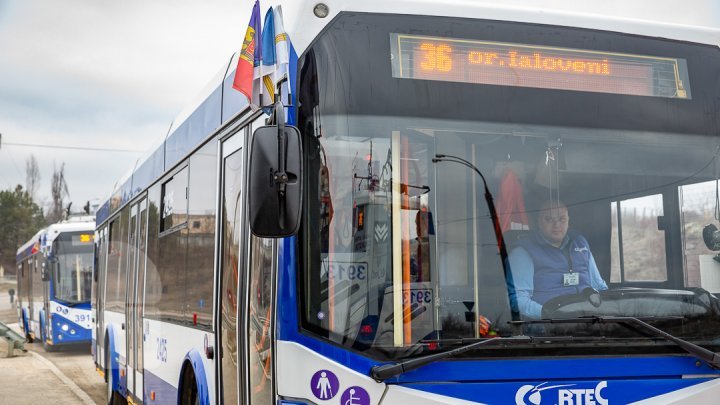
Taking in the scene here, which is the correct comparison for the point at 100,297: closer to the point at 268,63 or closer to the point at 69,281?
the point at 268,63

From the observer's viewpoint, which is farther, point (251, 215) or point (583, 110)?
point (583, 110)

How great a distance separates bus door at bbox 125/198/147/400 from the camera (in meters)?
8.50

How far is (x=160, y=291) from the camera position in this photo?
7359 mm

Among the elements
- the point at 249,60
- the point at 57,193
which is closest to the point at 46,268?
the point at 249,60

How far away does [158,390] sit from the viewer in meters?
7.28

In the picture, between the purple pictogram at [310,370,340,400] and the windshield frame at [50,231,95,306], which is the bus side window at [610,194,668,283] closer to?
the purple pictogram at [310,370,340,400]

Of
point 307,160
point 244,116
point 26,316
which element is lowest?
point 26,316

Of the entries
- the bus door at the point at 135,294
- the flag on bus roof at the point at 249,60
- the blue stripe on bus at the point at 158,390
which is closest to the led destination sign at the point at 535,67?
the flag on bus roof at the point at 249,60

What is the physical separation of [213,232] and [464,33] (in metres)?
2.29

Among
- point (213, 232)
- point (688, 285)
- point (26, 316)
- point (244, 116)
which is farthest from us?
point (26, 316)

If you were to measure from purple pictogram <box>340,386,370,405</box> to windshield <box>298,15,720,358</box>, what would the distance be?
0.16 metres

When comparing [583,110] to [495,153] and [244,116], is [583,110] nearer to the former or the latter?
[495,153]

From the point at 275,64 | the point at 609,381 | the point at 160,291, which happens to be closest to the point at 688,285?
the point at 609,381

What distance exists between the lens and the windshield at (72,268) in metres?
22.8
